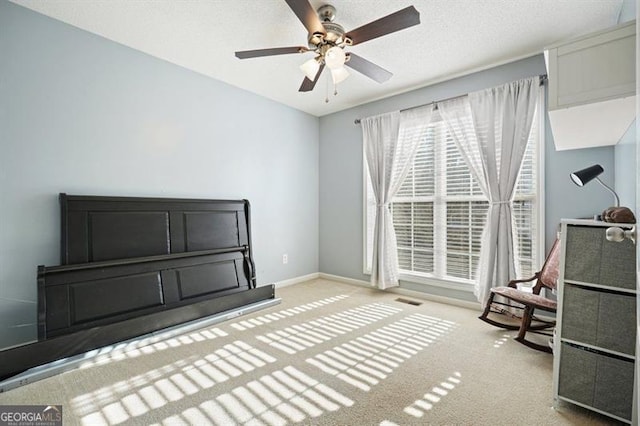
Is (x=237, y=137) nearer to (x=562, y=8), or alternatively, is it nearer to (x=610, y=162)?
(x=562, y=8)

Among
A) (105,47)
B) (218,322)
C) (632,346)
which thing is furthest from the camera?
(218,322)

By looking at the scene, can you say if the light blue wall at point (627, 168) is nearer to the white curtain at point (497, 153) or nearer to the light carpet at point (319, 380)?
the white curtain at point (497, 153)

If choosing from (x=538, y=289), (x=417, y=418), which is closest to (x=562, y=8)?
(x=538, y=289)

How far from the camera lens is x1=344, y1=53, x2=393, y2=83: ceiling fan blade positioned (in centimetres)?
233

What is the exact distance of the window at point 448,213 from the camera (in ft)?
9.30

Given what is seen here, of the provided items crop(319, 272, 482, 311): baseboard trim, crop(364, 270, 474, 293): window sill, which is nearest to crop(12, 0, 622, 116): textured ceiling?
Answer: crop(364, 270, 474, 293): window sill

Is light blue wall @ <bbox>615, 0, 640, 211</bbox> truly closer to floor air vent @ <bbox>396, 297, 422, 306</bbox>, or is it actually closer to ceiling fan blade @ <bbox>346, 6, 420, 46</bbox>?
ceiling fan blade @ <bbox>346, 6, 420, 46</bbox>

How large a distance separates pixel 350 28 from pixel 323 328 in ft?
8.61

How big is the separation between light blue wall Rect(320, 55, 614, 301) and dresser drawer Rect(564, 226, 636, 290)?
1.36 m

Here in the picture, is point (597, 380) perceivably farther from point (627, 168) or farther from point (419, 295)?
point (419, 295)

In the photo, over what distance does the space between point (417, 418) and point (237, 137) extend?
129 inches

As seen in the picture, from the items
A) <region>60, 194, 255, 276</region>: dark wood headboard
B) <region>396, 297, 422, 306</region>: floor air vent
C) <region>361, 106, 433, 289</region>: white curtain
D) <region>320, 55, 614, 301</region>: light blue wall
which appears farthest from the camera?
<region>361, 106, 433, 289</region>: white curtain

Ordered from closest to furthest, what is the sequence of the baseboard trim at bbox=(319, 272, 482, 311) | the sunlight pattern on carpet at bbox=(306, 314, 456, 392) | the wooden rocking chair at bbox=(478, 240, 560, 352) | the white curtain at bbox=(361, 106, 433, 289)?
1. the sunlight pattern on carpet at bbox=(306, 314, 456, 392)
2. the wooden rocking chair at bbox=(478, 240, 560, 352)
3. the baseboard trim at bbox=(319, 272, 482, 311)
4. the white curtain at bbox=(361, 106, 433, 289)

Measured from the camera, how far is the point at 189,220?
119 inches
